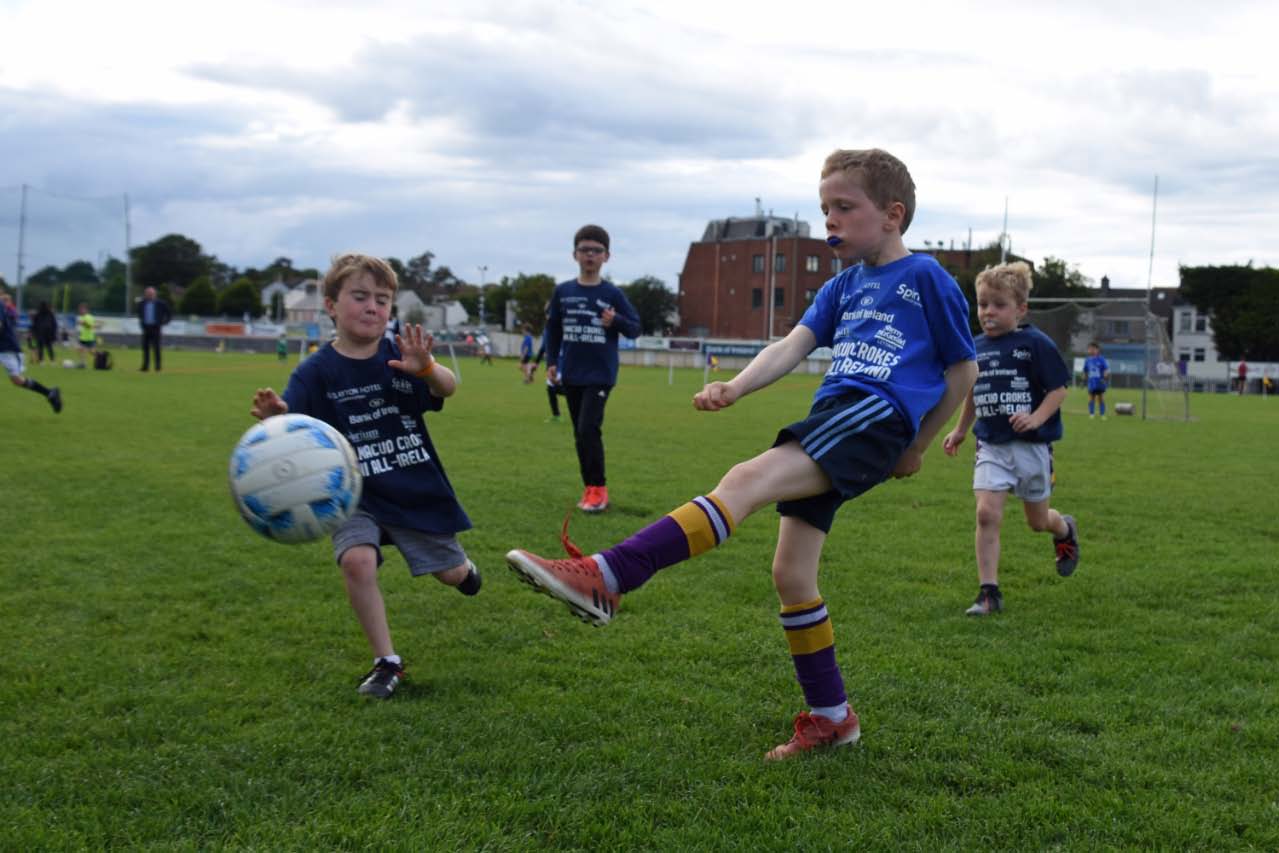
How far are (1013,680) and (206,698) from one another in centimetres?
327

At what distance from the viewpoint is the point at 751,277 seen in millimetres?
81375

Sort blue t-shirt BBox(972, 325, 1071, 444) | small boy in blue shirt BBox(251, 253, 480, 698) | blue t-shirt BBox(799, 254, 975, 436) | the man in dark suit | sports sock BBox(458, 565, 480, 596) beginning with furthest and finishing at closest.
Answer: the man in dark suit, blue t-shirt BBox(972, 325, 1071, 444), sports sock BBox(458, 565, 480, 596), small boy in blue shirt BBox(251, 253, 480, 698), blue t-shirt BBox(799, 254, 975, 436)

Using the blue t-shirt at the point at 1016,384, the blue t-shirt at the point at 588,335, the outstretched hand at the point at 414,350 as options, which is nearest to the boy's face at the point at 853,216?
the outstretched hand at the point at 414,350

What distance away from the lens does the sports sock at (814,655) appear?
12.2 ft

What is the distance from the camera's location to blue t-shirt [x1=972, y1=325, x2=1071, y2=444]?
19.7 feet

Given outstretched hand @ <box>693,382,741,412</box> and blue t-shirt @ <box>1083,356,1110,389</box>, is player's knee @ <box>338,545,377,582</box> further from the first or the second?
blue t-shirt @ <box>1083,356,1110,389</box>

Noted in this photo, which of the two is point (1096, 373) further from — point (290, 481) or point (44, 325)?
point (44, 325)

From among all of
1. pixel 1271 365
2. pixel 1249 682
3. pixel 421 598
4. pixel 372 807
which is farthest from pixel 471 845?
pixel 1271 365

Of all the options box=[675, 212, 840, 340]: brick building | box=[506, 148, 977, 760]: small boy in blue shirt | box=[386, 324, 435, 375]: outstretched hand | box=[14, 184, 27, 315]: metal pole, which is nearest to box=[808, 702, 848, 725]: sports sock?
box=[506, 148, 977, 760]: small boy in blue shirt

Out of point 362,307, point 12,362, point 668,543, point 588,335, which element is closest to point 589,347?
point 588,335

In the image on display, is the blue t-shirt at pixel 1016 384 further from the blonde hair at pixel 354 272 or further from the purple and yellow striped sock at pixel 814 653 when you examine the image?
the blonde hair at pixel 354 272

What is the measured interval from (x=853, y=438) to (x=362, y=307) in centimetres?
216

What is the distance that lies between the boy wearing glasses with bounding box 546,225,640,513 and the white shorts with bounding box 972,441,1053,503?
11.5 ft

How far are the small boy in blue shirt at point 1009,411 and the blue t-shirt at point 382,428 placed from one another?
2.90 m
